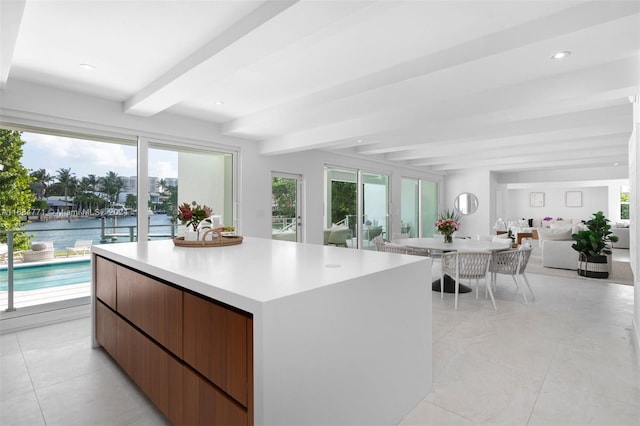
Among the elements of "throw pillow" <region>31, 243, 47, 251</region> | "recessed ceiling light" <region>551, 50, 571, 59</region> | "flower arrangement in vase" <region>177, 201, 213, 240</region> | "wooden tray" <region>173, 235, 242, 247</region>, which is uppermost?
"recessed ceiling light" <region>551, 50, 571, 59</region>

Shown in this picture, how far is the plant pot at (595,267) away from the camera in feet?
18.0

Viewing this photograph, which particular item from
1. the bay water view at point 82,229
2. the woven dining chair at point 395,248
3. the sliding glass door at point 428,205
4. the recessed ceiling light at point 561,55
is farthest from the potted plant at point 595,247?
the bay water view at point 82,229

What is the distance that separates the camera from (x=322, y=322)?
132 cm

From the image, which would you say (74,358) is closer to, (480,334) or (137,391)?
(137,391)

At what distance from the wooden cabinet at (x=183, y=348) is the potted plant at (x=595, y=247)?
6.41 m

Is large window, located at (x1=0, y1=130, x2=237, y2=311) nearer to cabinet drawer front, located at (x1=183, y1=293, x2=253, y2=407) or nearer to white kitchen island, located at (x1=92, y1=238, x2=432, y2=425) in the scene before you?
white kitchen island, located at (x1=92, y1=238, x2=432, y2=425)

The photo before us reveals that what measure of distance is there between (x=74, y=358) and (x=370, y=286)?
105 inches

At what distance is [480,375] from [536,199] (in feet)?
49.4

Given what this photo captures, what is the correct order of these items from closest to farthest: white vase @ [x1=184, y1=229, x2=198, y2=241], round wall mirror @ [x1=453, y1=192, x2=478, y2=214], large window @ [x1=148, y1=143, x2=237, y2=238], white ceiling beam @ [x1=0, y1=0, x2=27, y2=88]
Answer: white ceiling beam @ [x1=0, y1=0, x2=27, y2=88] → white vase @ [x1=184, y1=229, x2=198, y2=241] → large window @ [x1=148, y1=143, x2=237, y2=238] → round wall mirror @ [x1=453, y1=192, x2=478, y2=214]

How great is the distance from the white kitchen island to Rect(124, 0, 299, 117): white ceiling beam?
152 cm

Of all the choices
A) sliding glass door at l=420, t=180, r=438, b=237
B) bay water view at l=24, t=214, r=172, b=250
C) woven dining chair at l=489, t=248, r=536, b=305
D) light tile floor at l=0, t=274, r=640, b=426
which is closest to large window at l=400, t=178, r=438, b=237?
sliding glass door at l=420, t=180, r=438, b=237

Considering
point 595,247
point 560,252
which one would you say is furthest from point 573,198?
point 595,247

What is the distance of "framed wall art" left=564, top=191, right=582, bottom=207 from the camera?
45.1 feet

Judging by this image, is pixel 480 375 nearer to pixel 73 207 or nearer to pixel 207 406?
pixel 207 406
